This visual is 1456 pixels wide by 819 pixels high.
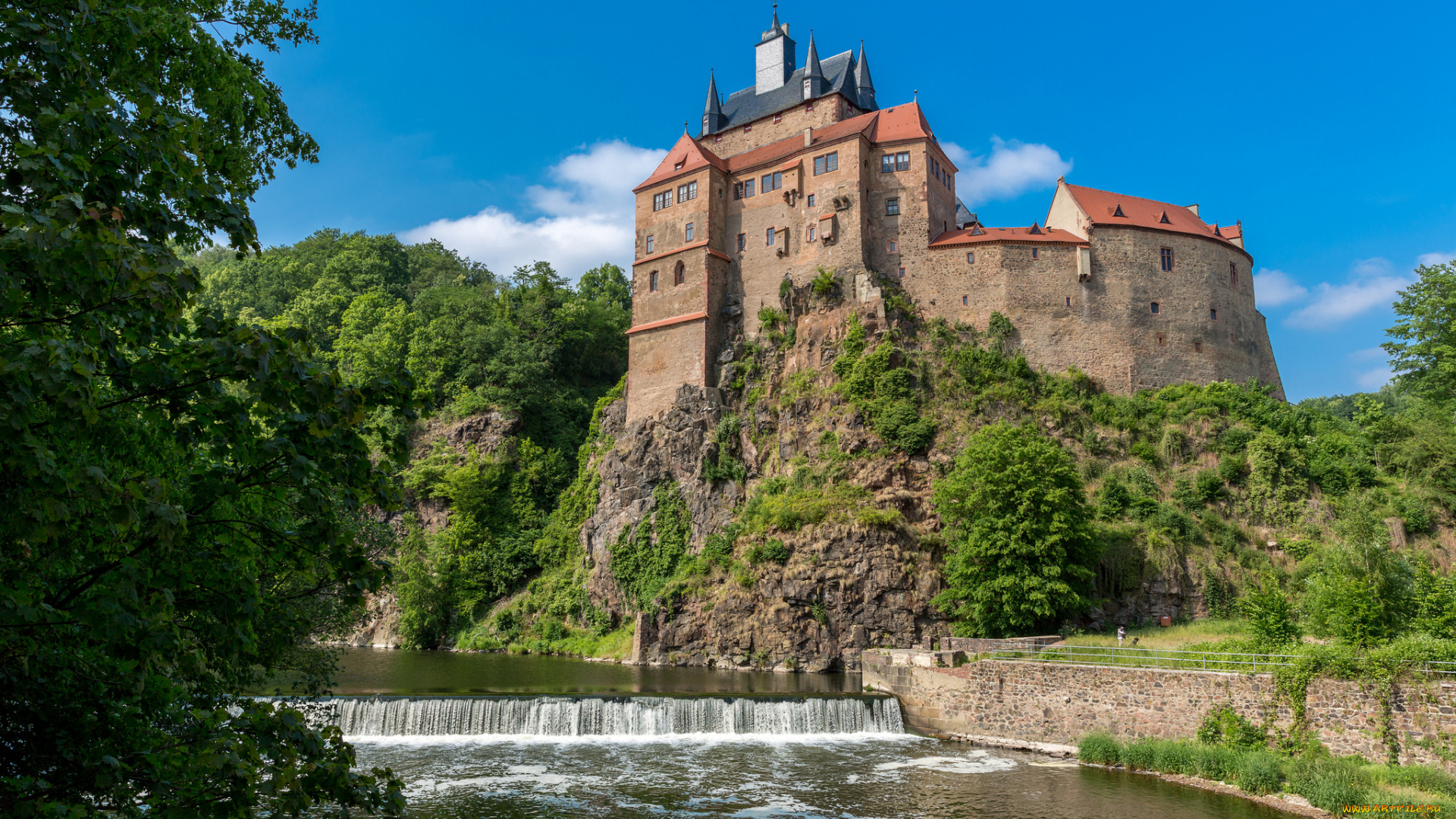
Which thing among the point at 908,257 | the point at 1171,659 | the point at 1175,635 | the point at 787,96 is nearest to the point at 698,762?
the point at 1171,659

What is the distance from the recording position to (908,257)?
52.8 metres

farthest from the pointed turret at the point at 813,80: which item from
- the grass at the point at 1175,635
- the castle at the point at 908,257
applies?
the grass at the point at 1175,635

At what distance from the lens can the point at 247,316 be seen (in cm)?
7300

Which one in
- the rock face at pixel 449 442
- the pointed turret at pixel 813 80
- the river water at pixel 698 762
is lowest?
the river water at pixel 698 762

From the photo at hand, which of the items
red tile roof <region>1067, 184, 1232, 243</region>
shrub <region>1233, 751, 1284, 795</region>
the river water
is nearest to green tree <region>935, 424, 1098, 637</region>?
the river water

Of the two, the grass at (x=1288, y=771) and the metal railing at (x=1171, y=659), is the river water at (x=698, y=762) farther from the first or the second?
the metal railing at (x=1171, y=659)

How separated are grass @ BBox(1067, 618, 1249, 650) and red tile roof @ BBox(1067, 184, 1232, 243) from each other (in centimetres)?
2541

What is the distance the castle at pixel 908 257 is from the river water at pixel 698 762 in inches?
1062

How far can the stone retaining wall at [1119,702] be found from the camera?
1859cm

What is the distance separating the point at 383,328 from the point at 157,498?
214ft

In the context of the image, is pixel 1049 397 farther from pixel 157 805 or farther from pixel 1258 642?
pixel 157 805

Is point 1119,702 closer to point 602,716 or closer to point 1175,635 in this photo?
point 1175,635

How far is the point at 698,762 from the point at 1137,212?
4428 centimetres

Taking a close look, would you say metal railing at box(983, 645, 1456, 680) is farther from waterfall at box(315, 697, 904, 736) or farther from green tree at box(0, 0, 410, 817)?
green tree at box(0, 0, 410, 817)
